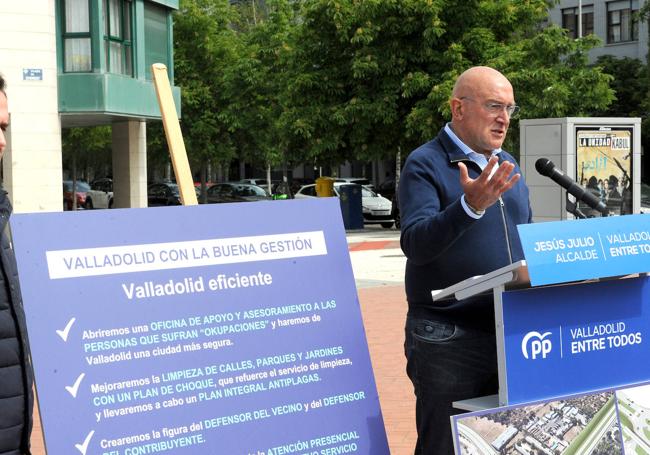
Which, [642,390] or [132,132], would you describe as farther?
[132,132]

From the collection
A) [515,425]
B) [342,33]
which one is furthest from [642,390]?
[342,33]

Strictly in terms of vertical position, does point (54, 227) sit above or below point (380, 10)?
below

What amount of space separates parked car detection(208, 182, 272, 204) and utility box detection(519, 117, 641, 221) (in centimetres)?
2401

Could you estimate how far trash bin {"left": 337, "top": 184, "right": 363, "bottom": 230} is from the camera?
30266 millimetres

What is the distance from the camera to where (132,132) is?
29.8 meters

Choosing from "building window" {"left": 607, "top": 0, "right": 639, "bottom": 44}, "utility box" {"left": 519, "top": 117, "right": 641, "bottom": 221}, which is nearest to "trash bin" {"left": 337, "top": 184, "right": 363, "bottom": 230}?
"utility box" {"left": 519, "top": 117, "right": 641, "bottom": 221}

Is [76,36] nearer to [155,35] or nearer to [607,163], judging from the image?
[155,35]

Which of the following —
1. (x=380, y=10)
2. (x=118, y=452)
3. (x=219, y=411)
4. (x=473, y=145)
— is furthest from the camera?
(x=380, y=10)

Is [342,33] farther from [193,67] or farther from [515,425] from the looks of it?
[515,425]

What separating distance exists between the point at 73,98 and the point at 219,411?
79.4 feet

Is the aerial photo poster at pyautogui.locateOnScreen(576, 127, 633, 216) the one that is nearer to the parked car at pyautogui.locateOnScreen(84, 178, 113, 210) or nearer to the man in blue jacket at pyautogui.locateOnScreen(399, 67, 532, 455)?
the man in blue jacket at pyautogui.locateOnScreen(399, 67, 532, 455)

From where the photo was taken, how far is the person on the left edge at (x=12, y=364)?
9.76ft

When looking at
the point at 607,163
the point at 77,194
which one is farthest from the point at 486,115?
the point at 77,194

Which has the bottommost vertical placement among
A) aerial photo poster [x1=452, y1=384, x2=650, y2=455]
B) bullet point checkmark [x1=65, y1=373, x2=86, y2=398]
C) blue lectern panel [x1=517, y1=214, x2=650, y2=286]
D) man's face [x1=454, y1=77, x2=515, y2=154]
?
aerial photo poster [x1=452, y1=384, x2=650, y2=455]
